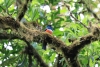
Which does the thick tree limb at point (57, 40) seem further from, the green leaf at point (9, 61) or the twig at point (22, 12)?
the green leaf at point (9, 61)

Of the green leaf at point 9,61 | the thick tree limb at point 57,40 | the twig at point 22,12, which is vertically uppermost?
the twig at point 22,12

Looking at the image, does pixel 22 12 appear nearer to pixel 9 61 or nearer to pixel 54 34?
pixel 54 34

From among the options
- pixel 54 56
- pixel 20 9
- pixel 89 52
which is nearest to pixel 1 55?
pixel 54 56

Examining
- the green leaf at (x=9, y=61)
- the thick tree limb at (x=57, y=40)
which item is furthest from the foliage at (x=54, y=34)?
the thick tree limb at (x=57, y=40)

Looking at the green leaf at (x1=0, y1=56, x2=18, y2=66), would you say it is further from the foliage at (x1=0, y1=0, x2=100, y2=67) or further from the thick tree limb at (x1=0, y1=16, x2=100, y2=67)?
the thick tree limb at (x1=0, y1=16, x2=100, y2=67)

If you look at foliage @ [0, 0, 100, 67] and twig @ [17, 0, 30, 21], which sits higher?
twig @ [17, 0, 30, 21]

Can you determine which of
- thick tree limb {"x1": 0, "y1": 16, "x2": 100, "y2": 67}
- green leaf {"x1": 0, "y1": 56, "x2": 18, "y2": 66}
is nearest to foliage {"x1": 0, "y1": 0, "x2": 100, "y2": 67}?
green leaf {"x1": 0, "y1": 56, "x2": 18, "y2": 66}

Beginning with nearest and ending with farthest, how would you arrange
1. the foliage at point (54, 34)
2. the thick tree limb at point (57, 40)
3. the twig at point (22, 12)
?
1. the thick tree limb at point (57, 40)
2. the twig at point (22, 12)
3. the foliage at point (54, 34)

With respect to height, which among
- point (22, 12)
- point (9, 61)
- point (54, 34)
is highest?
point (22, 12)

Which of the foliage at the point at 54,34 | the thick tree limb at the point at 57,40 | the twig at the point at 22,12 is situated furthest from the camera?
the foliage at the point at 54,34

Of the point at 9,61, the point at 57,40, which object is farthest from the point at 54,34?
the point at 9,61

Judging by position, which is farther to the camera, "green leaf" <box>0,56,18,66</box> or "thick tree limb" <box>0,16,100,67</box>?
"green leaf" <box>0,56,18,66</box>

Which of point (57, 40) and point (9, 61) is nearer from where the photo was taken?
point (57, 40)

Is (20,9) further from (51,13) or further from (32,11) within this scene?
(51,13)
